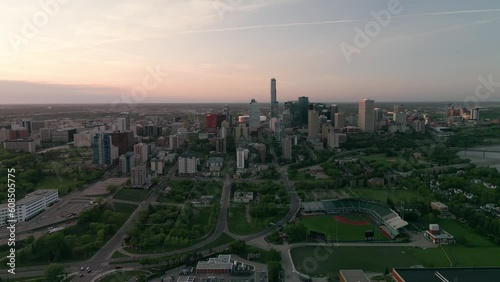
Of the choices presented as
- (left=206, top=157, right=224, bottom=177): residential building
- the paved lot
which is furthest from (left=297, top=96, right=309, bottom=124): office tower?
the paved lot

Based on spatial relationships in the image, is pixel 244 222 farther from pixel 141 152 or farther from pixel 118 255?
pixel 141 152

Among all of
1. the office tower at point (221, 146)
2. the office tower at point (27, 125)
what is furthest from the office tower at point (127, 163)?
the office tower at point (27, 125)

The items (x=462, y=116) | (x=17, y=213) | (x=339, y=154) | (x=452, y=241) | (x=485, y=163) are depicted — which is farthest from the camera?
(x=462, y=116)

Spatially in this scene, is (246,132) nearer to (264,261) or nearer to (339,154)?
(339,154)

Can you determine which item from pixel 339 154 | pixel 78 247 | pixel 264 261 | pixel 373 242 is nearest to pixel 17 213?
pixel 78 247

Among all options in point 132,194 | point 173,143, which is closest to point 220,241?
point 132,194

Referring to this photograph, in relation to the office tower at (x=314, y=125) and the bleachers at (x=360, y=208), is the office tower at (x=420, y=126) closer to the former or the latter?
the office tower at (x=314, y=125)
